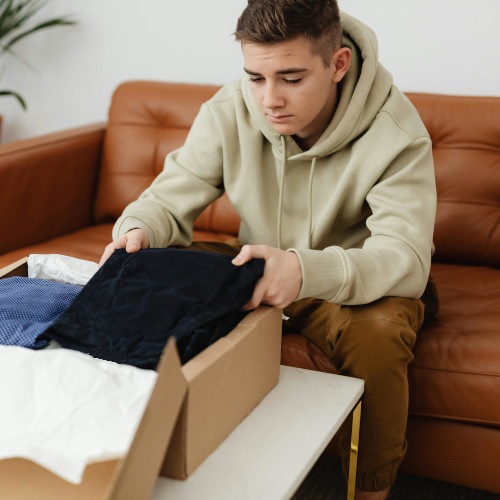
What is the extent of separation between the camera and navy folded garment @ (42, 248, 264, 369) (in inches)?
46.2

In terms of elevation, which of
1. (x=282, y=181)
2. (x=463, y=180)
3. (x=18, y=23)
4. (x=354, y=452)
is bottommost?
(x=354, y=452)

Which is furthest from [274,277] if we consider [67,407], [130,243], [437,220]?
[437,220]

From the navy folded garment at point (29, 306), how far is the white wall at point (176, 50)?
1.34 m

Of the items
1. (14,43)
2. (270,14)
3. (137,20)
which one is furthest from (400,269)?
(14,43)

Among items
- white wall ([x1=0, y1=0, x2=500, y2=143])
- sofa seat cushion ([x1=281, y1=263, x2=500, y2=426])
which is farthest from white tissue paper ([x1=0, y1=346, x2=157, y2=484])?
white wall ([x1=0, y1=0, x2=500, y2=143])

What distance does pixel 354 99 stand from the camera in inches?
62.3

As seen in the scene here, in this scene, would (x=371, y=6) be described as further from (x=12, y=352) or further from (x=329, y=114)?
(x=12, y=352)

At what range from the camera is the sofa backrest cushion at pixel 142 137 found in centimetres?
231

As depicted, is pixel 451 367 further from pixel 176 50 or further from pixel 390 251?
pixel 176 50

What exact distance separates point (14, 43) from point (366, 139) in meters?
1.72

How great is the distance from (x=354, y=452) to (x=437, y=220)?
83cm

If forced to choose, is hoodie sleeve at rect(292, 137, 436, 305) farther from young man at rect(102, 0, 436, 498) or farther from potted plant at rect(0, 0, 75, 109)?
potted plant at rect(0, 0, 75, 109)

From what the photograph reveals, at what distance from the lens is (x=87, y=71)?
2789 millimetres

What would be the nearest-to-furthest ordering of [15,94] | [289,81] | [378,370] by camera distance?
[378,370]
[289,81]
[15,94]
